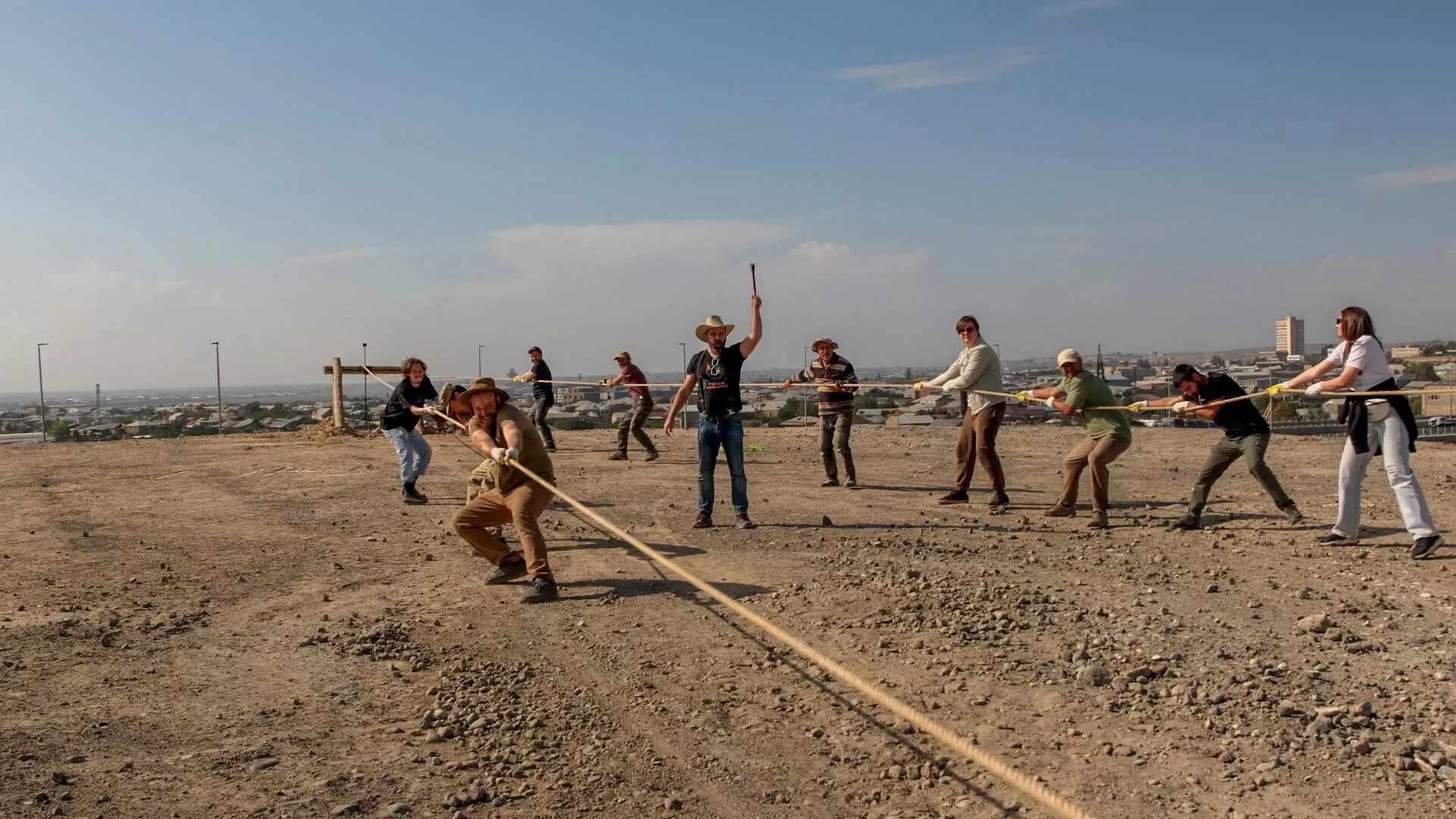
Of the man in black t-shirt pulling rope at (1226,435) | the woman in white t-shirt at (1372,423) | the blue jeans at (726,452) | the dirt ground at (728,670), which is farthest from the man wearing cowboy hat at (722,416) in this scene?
the woman in white t-shirt at (1372,423)

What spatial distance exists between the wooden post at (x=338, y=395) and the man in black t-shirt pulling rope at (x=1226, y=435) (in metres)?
15.8

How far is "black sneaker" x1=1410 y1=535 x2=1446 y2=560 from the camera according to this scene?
7.42 meters

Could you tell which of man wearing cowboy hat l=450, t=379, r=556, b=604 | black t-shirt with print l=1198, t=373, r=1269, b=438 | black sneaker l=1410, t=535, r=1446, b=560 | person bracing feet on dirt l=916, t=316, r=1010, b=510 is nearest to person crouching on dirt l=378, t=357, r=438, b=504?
man wearing cowboy hat l=450, t=379, r=556, b=604

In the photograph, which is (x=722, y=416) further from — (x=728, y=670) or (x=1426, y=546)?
(x=1426, y=546)

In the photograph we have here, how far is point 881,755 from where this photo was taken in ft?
14.3

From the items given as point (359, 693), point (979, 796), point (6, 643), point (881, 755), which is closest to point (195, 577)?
point (6, 643)

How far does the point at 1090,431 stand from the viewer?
31.8ft

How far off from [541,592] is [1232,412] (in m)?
6.46

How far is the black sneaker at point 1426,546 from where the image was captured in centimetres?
742

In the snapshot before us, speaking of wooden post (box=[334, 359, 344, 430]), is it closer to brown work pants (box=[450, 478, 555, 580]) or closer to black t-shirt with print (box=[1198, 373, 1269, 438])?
brown work pants (box=[450, 478, 555, 580])

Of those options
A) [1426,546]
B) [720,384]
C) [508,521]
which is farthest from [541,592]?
[1426,546]

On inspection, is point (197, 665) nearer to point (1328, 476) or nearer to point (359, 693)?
point (359, 693)

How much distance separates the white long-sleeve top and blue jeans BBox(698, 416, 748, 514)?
8.96 ft

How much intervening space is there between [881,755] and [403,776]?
2.11 m
